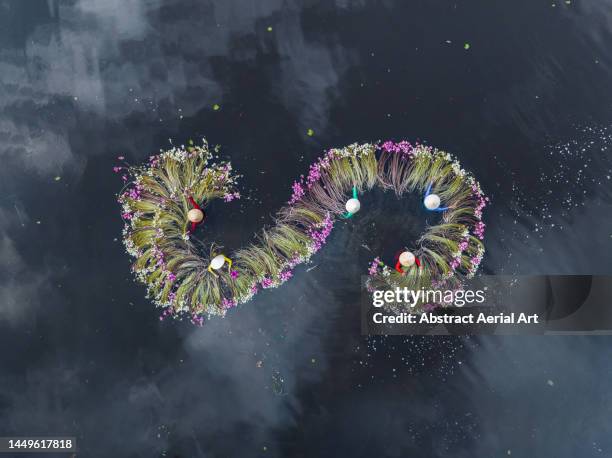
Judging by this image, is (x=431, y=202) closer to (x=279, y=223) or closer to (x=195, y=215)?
(x=279, y=223)

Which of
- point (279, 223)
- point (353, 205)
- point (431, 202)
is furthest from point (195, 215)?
point (431, 202)

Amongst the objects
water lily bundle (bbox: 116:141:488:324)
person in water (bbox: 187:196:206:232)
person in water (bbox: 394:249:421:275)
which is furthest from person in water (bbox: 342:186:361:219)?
person in water (bbox: 187:196:206:232)

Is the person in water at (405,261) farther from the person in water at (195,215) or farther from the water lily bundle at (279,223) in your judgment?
the person in water at (195,215)

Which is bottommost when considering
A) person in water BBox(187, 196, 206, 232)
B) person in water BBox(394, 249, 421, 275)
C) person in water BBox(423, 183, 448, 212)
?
person in water BBox(394, 249, 421, 275)

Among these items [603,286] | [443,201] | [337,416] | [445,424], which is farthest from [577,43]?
[337,416]

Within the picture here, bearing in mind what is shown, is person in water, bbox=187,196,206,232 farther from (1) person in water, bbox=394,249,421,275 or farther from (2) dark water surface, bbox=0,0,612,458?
(1) person in water, bbox=394,249,421,275

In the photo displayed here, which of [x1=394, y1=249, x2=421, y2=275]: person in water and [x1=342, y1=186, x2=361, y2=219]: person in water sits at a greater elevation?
[x1=342, y1=186, x2=361, y2=219]: person in water

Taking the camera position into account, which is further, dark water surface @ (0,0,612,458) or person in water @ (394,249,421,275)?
dark water surface @ (0,0,612,458)
